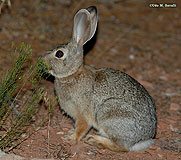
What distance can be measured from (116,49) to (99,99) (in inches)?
150

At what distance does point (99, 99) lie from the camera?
4957 mm

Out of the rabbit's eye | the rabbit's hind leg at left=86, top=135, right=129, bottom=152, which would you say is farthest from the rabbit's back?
the rabbit's eye

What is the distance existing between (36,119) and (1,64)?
1.82 m

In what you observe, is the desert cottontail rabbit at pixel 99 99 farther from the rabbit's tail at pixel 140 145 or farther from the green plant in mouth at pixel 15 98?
the green plant in mouth at pixel 15 98

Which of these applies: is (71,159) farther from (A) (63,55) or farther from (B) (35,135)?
(A) (63,55)

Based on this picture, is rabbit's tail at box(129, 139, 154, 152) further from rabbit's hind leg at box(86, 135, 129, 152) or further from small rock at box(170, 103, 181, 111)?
small rock at box(170, 103, 181, 111)

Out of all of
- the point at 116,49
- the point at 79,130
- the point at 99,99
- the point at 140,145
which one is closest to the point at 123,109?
the point at 99,99

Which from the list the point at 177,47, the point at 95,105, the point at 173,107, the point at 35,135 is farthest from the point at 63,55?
the point at 177,47

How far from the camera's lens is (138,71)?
7672 mm

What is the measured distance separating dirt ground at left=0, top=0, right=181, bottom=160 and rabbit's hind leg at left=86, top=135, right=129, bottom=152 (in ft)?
0.24

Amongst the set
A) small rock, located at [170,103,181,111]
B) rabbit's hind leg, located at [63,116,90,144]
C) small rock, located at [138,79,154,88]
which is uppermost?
rabbit's hind leg, located at [63,116,90,144]

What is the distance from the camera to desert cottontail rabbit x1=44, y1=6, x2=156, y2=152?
4.74 metres

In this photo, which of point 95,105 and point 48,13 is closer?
point 95,105

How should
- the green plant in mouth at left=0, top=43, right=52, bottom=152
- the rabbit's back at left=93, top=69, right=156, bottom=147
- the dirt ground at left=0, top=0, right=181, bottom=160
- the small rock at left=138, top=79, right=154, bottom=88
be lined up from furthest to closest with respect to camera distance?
1. the small rock at left=138, top=79, right=154, bottom=88
2. the dirt ground at left=0, top=0, right=181, bottom=160
3. the rabbit's back at left=93, top=69, right=156, bottom=147
4. the green plant in mouth at left=0, top=43, right=52, bottom=152
